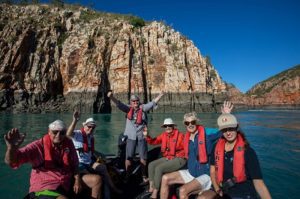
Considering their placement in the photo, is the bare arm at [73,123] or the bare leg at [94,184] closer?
the bare leg at [94,184]

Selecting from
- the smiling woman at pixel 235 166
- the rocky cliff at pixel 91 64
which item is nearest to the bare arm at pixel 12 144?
the smiling woman at pixel 235 166

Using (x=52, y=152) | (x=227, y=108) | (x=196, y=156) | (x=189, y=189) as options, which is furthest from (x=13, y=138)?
(x=227, y=108)

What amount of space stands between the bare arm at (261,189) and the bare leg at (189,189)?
1.23m

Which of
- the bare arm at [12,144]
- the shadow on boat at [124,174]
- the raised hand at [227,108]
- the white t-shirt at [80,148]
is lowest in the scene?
the shadow on boat at [124,174]

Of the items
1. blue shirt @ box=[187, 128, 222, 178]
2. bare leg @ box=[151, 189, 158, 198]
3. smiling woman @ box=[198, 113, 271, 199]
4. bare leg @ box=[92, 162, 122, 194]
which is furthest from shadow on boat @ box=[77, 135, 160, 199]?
smiling woman @ box=[198, 113, 271, 199]

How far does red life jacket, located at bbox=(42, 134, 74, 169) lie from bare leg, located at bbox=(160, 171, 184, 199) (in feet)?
5.76

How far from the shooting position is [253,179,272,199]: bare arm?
3.42 meters

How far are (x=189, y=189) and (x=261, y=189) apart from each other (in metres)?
1.34

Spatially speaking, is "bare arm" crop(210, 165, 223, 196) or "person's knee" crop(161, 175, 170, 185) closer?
"bare arm" crop(210, 165, 223, 196)

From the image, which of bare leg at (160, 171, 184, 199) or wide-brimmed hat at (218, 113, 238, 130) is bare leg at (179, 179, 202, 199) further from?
wide-brimmed hat at (218, 113, 238, 130)

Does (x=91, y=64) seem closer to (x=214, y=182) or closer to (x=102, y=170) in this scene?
(x=102, y=170)

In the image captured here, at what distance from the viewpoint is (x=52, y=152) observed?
13.4 ft

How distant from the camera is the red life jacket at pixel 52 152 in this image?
4039 mm

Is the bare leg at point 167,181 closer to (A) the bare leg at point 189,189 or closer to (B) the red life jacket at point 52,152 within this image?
(A) the bare leg at point 189,189
